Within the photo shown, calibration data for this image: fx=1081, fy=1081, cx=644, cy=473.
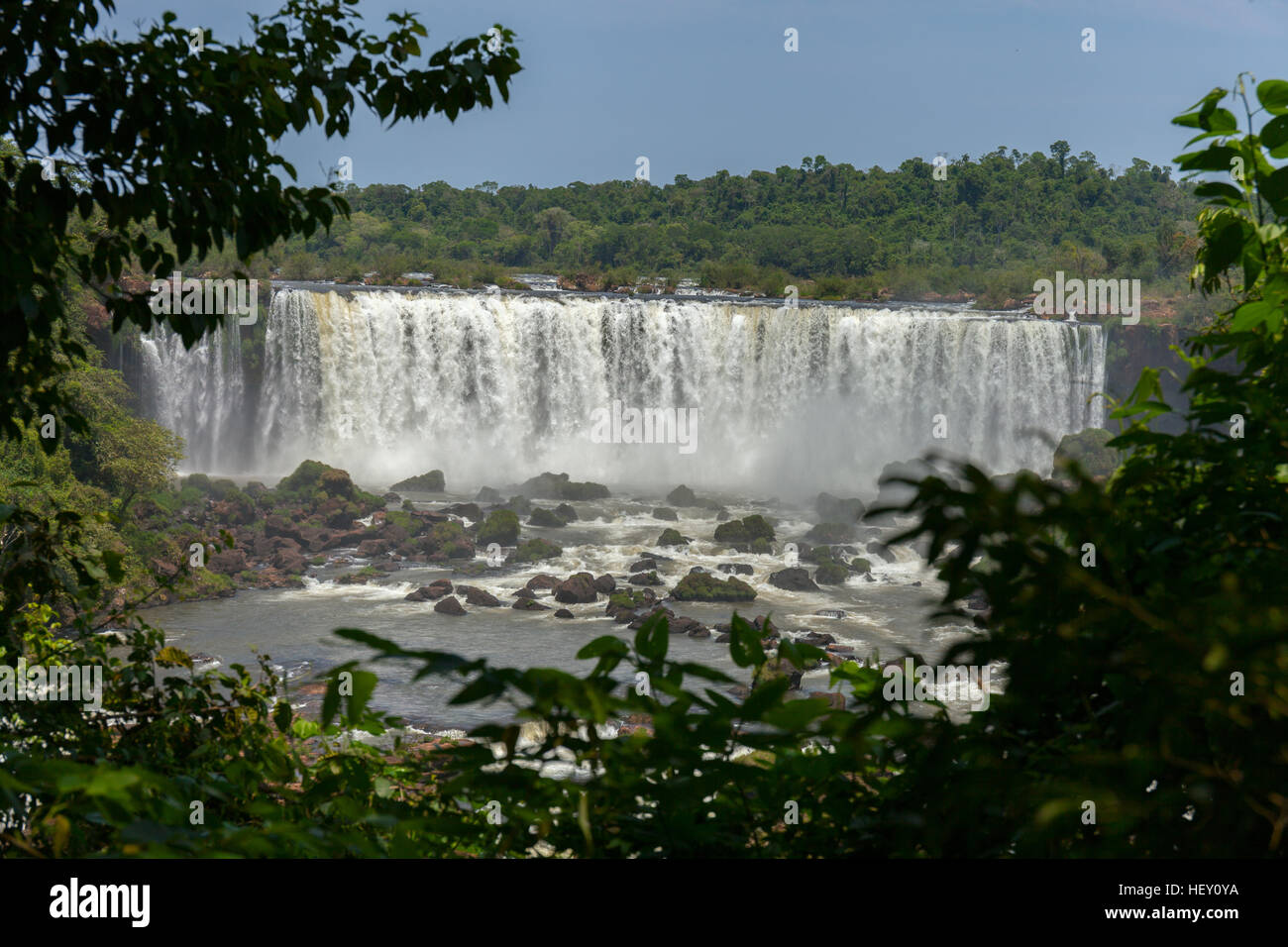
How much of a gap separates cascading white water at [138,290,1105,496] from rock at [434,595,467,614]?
12091 millimetres

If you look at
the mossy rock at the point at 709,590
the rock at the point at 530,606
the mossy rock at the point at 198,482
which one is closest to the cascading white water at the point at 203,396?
the mossy rock at the point at 198,482

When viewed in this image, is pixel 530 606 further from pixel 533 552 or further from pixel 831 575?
pixel 831 575

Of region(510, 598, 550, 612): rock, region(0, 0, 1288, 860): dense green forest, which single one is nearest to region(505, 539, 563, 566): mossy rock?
region(510, 598, 550, 612): rock

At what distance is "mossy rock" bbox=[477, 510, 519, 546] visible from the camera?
22.0m

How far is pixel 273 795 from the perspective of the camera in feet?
5.65

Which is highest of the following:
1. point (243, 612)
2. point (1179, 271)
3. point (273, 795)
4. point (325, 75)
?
point (1179, 271)

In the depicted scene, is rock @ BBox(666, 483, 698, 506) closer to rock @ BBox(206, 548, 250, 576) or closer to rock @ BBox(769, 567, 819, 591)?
rock @ BBox(769, 567, 819, 591)

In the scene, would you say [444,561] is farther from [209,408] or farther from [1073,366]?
[1073,366]

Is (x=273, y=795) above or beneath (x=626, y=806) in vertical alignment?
beneath

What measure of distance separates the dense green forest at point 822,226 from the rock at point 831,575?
19450 mm

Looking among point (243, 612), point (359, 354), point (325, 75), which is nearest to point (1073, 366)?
point (359, 354)
